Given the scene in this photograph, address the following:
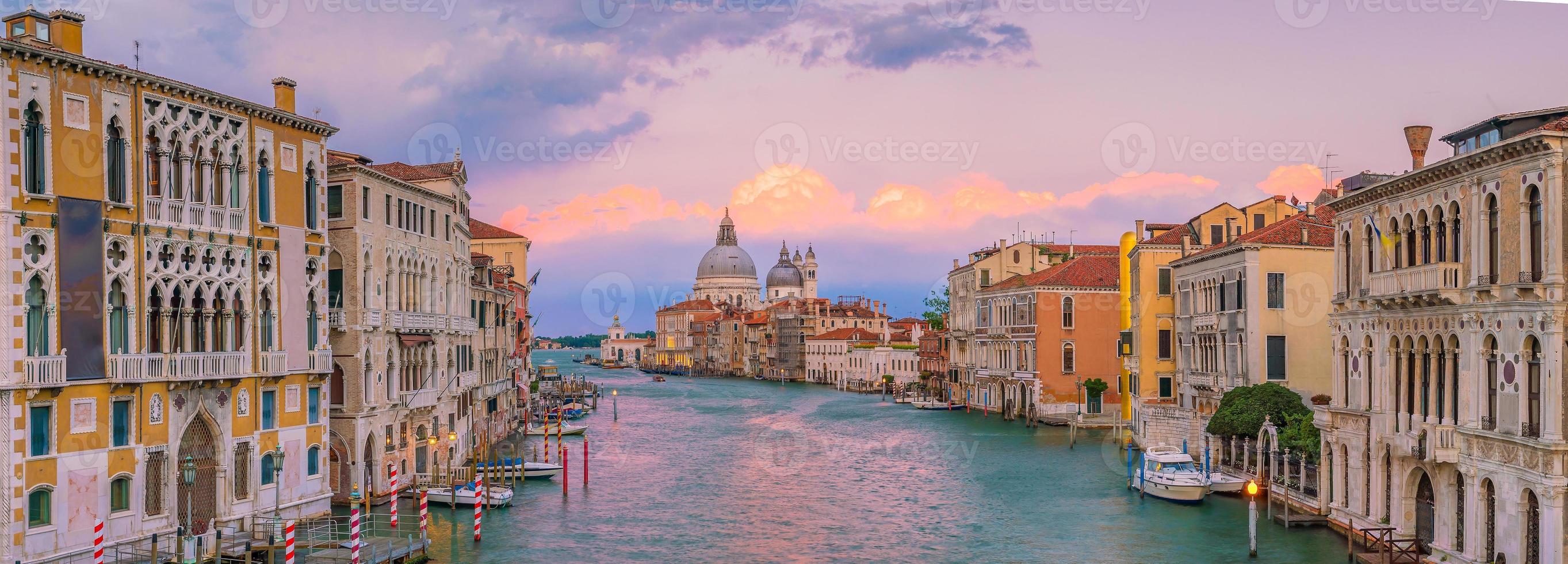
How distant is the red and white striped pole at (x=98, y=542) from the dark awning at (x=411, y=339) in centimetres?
769

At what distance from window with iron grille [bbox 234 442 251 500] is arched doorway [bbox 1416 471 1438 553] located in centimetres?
1485

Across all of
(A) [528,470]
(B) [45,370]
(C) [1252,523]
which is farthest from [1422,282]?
(A) [528,470]

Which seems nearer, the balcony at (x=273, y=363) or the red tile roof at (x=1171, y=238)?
the balcony at (x=273, y=363)

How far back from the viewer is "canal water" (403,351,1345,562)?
735 inches

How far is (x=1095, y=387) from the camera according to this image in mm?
39875

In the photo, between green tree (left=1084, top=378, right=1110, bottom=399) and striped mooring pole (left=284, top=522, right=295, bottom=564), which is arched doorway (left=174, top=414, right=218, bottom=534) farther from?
green tree (left=1084, top=378, right=1110, bottom=399)

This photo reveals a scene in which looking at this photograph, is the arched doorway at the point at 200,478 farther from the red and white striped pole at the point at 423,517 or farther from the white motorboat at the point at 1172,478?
the white motorboat at the point at 1172,478

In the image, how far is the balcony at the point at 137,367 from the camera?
569 inches

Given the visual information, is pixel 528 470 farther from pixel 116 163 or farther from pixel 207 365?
pixel 116 163

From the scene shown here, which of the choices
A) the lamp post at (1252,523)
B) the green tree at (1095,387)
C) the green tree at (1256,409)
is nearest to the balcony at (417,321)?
the lamp post at (1252,523)

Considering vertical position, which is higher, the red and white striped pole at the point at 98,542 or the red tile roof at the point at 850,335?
the red tile roof at the point at 850,335

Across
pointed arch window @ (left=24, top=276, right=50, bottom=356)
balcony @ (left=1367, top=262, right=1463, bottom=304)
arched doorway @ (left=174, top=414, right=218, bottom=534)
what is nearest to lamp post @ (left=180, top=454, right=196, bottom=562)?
arched doorway @ (left=174, top=414, right=218, bottom=534)

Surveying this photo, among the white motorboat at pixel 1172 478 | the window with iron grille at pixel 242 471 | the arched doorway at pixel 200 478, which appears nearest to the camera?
the arched doorway at pixel 200 478

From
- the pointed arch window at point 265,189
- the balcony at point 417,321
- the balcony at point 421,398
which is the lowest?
the balcony at point 421,398
